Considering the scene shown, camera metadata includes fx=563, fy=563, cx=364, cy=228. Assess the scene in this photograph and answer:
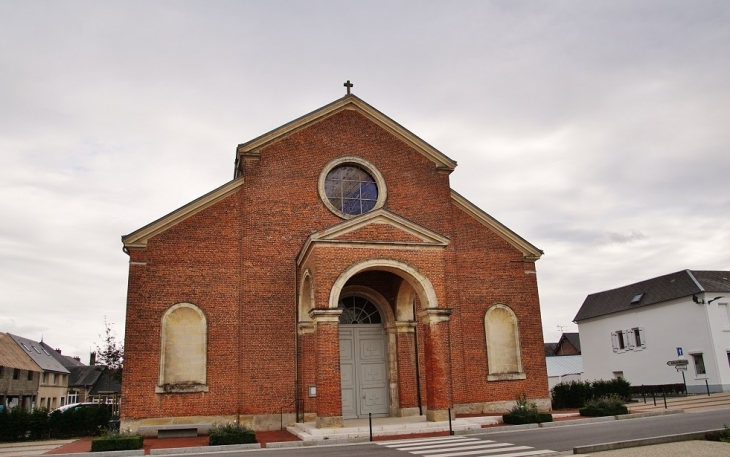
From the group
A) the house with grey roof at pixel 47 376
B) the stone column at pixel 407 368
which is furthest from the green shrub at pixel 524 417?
the house with grey roof at pixel 47 376

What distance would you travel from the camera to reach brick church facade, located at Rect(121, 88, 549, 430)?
54.9ft

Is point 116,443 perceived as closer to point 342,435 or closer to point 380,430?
point 342,435

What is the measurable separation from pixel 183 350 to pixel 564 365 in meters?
37.8

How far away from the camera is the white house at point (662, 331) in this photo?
3200 centimetres

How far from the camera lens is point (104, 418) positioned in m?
18.9

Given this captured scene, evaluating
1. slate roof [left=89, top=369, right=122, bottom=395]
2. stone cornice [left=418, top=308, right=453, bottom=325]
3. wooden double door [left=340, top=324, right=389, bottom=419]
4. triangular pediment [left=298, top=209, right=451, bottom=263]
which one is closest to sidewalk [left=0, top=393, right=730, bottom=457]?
wooden double door [left=340, top=324, right=389, bottom=419]

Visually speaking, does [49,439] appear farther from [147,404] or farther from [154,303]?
[154,303]

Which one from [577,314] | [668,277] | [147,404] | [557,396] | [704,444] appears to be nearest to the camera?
[704,444]

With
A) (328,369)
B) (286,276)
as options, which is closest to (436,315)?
(328,369)

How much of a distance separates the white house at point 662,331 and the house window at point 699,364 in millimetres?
51

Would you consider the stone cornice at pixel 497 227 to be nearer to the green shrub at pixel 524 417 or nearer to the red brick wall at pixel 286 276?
the red brick wall at pixel 286 276

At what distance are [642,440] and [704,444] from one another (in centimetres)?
115

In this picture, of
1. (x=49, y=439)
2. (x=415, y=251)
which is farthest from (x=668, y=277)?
(x=49, y=439)

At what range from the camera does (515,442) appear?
1320 centimetres
